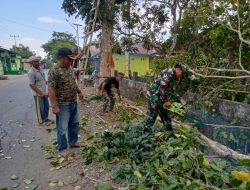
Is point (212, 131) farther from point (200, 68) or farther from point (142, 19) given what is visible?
point (142, 19)

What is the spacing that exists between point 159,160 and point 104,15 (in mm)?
9603

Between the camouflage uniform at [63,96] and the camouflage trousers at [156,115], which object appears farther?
the camouflage trousers at [156,115]

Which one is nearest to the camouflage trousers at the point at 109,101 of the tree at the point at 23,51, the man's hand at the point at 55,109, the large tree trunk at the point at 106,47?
the man's hand at the point at 55,109

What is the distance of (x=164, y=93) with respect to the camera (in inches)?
217

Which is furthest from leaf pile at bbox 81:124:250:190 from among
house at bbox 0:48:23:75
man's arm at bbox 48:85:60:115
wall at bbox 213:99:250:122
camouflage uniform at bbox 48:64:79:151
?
house at bbox 0:48:23:75

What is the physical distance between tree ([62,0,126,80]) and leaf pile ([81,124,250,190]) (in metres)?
8.17

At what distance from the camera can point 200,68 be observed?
7.62 meters

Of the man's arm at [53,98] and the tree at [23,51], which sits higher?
the tree at [23,51]

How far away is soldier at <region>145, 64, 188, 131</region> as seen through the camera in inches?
213

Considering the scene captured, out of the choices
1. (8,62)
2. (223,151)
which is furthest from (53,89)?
(8,62)

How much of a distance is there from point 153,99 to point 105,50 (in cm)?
819

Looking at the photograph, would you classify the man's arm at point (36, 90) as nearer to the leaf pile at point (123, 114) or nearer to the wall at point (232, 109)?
the leaf pile at point (123, 114)

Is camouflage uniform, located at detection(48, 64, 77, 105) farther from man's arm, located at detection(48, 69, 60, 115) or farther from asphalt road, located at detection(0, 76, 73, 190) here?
asphalt road, located at detection(0, 76, 73, 190)

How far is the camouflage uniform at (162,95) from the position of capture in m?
5.45
